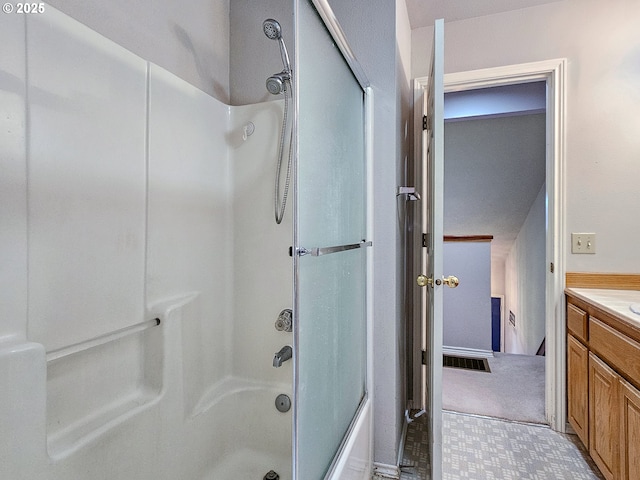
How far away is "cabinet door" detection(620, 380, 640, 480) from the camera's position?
1229 millimetres

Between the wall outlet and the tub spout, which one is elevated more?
the wall outlet

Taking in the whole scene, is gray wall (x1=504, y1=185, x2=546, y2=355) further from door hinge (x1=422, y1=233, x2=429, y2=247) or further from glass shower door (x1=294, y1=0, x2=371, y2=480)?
glass shower door (x1=294, y1=0, x2=371, y2=480)

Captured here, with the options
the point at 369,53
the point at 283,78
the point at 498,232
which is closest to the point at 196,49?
the point at 283,78

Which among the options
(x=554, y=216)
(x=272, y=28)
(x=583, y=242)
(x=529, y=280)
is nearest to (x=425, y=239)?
(x=554, y=216)

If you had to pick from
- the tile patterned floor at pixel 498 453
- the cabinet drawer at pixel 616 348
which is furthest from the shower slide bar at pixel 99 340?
the cabinet drawer at pixel 616 348

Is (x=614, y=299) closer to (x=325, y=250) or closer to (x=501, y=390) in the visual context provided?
(x=501, y=390)

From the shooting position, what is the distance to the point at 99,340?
110 cm

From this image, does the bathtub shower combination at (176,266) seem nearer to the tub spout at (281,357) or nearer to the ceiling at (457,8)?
the tub spout at (281,357)

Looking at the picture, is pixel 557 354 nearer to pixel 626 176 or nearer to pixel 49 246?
pixel 626 176

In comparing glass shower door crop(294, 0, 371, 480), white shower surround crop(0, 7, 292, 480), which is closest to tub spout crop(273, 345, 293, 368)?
glass shower door crop(294, 0, 371, 480)

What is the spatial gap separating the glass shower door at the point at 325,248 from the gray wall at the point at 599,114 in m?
1.33

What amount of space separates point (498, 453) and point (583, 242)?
125cm

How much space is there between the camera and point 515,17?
1.98 metres

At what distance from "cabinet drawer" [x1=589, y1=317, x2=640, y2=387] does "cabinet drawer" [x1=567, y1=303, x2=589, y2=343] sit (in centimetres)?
6
